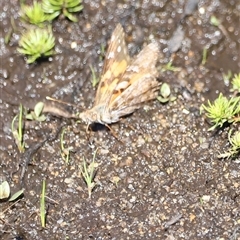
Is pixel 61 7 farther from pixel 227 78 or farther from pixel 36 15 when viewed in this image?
pixel 227 78

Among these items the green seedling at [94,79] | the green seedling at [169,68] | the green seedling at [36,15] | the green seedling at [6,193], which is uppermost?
the green seedling at [36,15]

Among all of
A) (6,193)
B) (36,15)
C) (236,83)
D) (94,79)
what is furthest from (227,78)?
(6,193)

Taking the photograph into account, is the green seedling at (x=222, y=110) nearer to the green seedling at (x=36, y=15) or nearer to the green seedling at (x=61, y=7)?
the green seedling at (x=61, y=7)

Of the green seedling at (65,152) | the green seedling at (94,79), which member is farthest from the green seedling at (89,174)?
the green seedling at (94,79)

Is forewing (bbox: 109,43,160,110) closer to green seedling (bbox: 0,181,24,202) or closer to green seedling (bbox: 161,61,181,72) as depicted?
green seedling (bbox: 161,61,181,72)

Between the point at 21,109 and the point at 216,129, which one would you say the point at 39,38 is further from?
the point at 216,129

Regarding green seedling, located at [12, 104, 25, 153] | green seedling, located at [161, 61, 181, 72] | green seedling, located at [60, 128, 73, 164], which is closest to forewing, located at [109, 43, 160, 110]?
green seedling, located at [161, 61, 181, 72]
